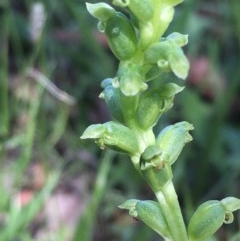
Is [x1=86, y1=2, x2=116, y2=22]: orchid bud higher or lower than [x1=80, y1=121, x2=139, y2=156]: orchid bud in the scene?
higher

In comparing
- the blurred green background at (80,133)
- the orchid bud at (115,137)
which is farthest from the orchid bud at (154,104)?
the blurred green background at (80,133)

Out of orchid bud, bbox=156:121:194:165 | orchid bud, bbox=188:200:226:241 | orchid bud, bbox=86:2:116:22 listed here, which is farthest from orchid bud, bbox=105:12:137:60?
orchid bud, bbox=188:200:226:241

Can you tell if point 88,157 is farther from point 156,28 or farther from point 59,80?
point 156,28

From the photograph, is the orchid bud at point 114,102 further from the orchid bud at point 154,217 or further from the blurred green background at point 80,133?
the blurred green background at point 80,133

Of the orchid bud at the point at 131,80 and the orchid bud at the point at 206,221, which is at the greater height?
the orchid bud at the point at 131,80

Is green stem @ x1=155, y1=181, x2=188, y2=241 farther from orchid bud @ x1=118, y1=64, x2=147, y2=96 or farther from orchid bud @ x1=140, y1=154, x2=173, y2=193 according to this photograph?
orchid bud @ x1=118, y1=64, x2=147, y2=96

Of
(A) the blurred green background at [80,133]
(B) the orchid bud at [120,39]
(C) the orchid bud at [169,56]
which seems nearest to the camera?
(C) the orchid bud at [169,56]
